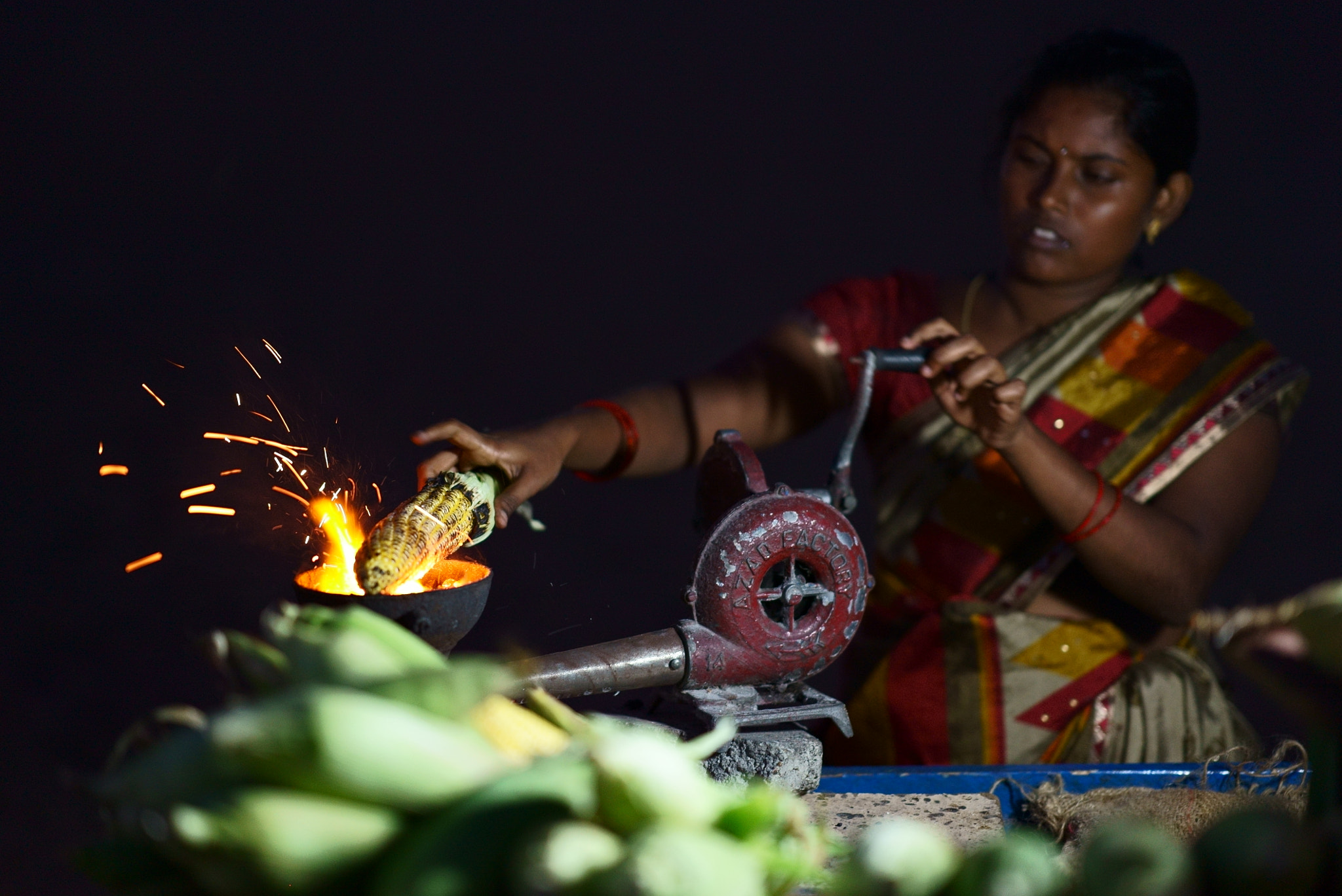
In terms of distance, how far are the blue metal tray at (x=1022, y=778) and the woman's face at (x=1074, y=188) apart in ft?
3.33

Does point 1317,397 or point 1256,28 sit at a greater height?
point 1256,28

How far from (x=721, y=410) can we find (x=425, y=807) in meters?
1.65

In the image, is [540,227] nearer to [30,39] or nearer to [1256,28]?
[30,39]

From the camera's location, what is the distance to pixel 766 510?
1360mm

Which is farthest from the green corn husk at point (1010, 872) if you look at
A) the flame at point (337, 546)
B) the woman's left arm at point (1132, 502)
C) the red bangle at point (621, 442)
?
the red bangle at point (621, 442)

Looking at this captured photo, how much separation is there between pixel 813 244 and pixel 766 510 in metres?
2.74

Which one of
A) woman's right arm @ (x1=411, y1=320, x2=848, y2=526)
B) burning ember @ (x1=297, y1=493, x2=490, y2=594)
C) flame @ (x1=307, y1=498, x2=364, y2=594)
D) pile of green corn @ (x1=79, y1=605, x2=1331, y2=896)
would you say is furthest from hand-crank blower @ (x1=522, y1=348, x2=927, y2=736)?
pile of green corn @ (x1=79, y1=605, x2=1331, y2=896)

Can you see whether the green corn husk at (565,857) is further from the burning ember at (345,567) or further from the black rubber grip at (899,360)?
the black rubber grip at (899,360)

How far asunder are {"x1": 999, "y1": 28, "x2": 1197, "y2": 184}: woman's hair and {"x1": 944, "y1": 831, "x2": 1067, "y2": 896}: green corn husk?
1.68 metres

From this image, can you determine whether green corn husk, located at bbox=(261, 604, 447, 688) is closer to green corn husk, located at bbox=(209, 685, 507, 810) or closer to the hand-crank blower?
green corn husk, located at bbox=(209, 685, 507, 810)

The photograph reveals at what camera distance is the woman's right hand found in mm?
1480

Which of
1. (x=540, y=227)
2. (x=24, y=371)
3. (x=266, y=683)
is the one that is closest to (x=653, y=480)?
(x=540, y=227)

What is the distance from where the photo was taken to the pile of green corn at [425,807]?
592 millimetres

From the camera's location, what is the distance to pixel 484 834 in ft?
2.01
